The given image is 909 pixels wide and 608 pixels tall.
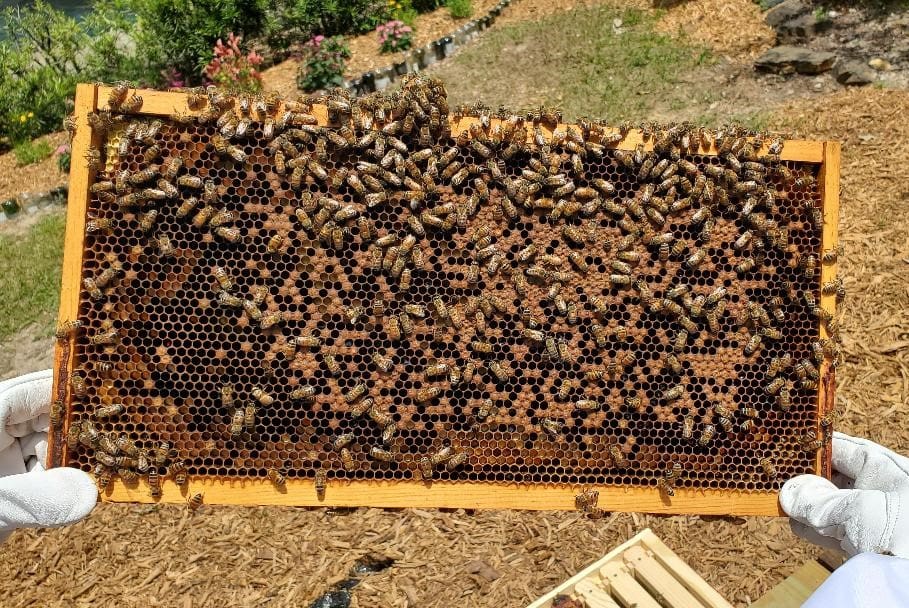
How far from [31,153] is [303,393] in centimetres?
1546

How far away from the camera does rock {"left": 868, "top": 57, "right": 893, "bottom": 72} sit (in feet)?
36.2

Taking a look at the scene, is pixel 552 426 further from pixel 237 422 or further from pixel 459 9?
pixel 459 9

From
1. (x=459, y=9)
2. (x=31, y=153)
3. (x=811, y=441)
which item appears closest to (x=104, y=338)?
(x=811, y=441)

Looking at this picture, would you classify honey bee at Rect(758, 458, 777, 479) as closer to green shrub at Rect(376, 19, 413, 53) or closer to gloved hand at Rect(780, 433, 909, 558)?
gloved hand at Rect(780, 433, 909, 558)

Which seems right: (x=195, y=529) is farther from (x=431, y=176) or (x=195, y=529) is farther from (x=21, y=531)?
(x=431, y=176)

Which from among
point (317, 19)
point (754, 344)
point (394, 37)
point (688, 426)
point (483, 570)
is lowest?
point (483, 570)

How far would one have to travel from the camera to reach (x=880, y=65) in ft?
36.3

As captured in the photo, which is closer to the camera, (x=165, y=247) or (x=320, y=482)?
(x=165, y=247)

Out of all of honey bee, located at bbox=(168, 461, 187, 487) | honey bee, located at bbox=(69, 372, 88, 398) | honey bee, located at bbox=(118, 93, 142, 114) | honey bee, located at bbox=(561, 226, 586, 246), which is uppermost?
honey bee, located at bbox=(118, 93, 142, 114)

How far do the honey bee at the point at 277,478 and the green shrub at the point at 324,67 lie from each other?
41.8ft

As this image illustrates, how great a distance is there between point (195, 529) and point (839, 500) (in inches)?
232

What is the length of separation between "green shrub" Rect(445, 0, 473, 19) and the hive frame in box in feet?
51.0

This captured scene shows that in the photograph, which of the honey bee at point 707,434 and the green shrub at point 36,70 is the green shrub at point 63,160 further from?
the honey bee at point 707,434

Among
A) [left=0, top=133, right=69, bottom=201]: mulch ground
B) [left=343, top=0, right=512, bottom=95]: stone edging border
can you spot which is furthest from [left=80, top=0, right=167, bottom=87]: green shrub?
[left=343, top=0, right=512, bottom=95]: stone edging border
